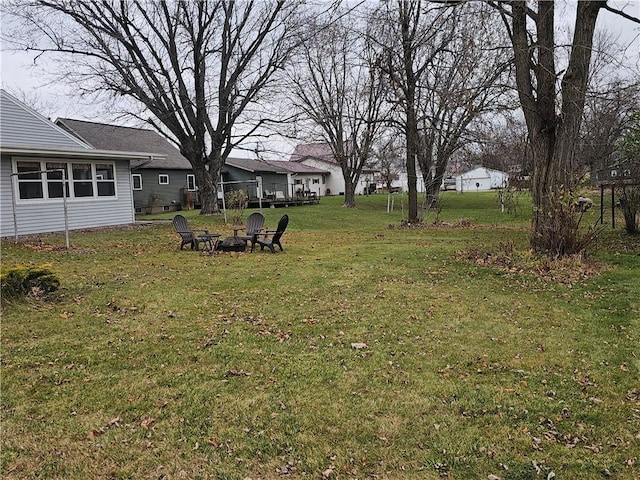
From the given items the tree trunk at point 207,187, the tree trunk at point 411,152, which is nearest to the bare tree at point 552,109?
the tree trunk at point 411,152

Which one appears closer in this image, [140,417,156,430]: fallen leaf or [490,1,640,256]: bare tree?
[140,417,156,430]: fallen leaf

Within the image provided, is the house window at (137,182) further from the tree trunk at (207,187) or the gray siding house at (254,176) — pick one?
the gray siding house at (254,176)

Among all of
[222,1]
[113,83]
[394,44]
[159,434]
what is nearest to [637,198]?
[394,44]

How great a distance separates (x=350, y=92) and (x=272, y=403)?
28.9m

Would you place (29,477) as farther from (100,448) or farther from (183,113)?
(183,113)

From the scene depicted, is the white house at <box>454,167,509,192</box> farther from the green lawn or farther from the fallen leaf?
the fallen leaf

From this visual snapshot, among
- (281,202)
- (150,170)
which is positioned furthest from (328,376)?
(281,202)

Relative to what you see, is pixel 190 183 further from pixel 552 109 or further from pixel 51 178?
pixel 552 109

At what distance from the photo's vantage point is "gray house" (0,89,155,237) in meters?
14.9

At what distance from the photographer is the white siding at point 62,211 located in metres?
14.9

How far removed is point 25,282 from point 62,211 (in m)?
10.9

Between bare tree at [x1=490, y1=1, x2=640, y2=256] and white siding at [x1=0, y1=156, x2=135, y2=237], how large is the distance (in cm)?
1372

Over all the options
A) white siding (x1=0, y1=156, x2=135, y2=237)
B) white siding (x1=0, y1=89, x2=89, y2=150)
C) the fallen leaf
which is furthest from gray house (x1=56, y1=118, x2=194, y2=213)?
the fallen leaf

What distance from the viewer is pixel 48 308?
20.9 feet
